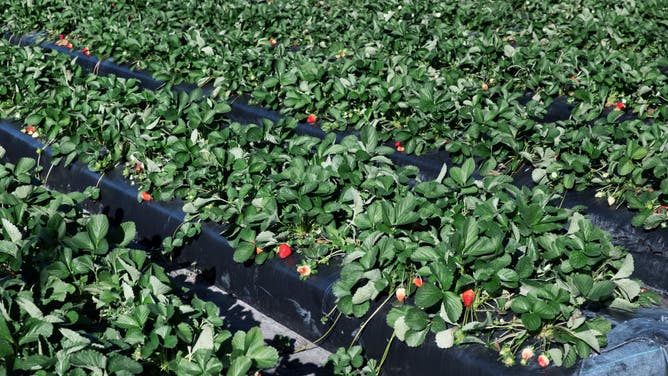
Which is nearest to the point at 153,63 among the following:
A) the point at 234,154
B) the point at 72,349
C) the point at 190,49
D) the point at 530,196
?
the point at 190,49

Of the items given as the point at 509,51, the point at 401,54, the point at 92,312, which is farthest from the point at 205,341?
the point at 401,54

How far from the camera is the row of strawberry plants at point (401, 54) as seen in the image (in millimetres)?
4406

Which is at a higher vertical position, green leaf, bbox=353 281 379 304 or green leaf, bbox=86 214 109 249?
green leaf, bbox=86 214 109 249

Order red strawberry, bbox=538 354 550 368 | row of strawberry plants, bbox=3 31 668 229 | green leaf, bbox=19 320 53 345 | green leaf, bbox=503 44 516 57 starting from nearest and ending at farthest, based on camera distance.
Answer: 1. green leaf, bbox=19 320 53 345
2. red strawberry, bbox=538 354 550 368
3. row of strawberry plants, bbox=3 31 668 229
4. green leaf, bbox=503 44 516 57

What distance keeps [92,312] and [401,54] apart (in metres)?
3.50

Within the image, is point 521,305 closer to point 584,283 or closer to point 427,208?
point 584,283

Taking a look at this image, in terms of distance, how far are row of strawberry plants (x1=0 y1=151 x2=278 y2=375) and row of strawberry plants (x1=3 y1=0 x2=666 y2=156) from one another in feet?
6.50

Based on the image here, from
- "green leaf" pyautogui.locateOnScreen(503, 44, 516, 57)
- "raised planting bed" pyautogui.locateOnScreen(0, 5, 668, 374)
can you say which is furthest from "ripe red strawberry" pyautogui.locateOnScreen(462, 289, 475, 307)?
"green leaf" pyautogui.locateOnScreen(503, 44, 516, 57)

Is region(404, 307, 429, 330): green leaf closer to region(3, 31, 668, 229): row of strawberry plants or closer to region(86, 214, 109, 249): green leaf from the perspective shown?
region(86, 214, 109, 249): green leaf

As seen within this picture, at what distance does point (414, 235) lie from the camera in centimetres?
291

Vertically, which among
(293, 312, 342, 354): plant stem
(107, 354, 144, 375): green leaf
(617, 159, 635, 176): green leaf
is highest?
(107, 354, 144, 375): green leaf

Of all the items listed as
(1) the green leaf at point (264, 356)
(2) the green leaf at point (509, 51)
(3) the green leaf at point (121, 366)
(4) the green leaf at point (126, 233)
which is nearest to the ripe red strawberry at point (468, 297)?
(1) the green leaf at point (264, 356)

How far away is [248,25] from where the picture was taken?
6840 millimetres

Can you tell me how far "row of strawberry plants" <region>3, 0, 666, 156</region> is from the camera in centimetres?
441
